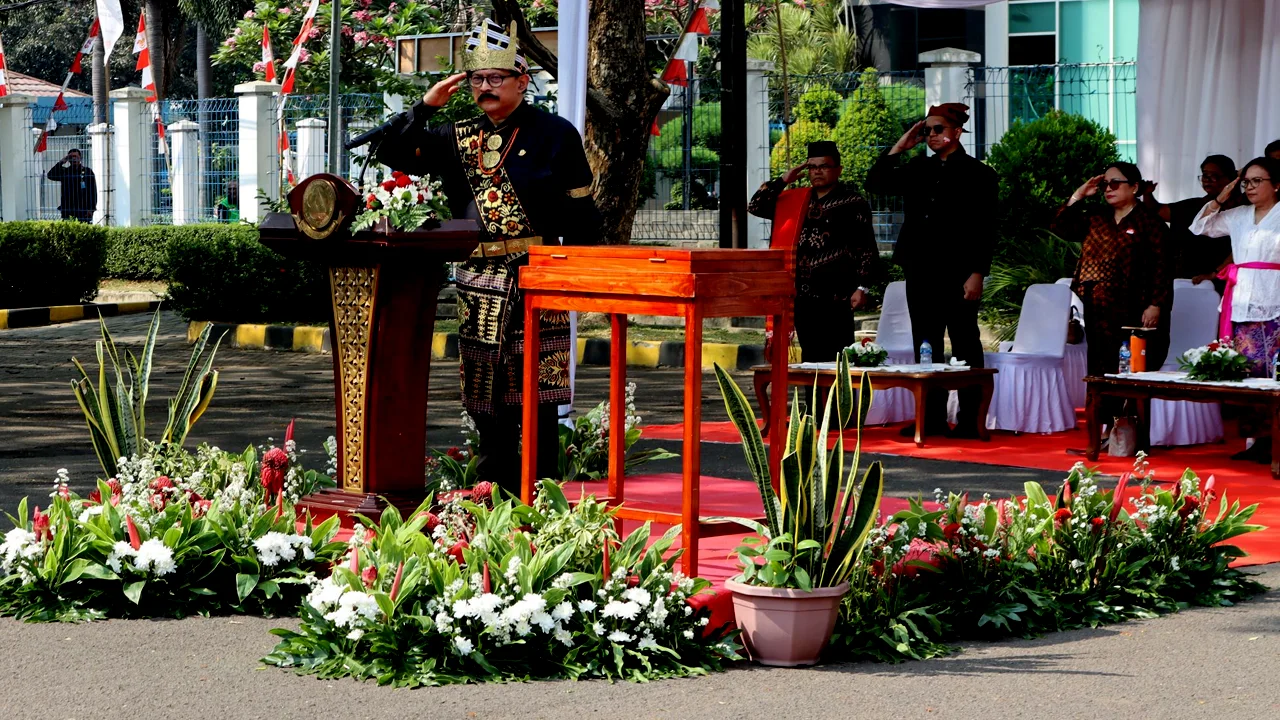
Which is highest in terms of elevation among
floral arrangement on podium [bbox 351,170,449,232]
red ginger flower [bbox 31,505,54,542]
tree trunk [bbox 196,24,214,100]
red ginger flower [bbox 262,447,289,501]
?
tree trunk [bbox 196,24,214,100]

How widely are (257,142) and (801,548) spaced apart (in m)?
18.6

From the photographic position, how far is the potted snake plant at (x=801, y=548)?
5.19 metres

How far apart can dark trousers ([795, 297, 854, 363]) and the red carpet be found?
52 cm

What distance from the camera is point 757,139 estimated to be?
1911 centimetres

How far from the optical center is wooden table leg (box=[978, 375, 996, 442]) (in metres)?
10.5

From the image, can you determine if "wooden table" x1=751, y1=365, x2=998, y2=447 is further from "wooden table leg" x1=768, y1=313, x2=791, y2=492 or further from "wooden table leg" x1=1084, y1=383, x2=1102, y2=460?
"wooden table leg" x1=768, y1=313, x2=791, y2=492

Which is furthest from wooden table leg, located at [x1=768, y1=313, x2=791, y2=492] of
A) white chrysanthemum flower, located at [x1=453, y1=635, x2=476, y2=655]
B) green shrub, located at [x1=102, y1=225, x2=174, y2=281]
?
green shrub, located at [x1=102, y1=225, x2=174, y2=281]

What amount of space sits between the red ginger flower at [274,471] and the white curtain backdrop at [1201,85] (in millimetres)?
8069

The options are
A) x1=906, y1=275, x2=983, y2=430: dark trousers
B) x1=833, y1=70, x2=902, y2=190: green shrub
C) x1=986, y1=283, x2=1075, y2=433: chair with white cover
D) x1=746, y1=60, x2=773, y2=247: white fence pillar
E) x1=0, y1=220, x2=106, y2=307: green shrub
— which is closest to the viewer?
x1=906, y1=275, x2=983, y2=430: dark trousers

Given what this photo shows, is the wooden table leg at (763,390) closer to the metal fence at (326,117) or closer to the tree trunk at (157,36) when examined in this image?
the metal fence at (326,117)

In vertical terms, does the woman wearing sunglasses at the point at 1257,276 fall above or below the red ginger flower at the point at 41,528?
above

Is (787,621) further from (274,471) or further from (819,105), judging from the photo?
(819,105)

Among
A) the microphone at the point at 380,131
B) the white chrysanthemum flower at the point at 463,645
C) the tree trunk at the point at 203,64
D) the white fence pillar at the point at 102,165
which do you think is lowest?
the white chrysanthemum flower at the point at 463,645

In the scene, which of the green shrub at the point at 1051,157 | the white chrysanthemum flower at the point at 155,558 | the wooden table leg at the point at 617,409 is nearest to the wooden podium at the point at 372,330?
the wooden table leg at the point at 617,409
